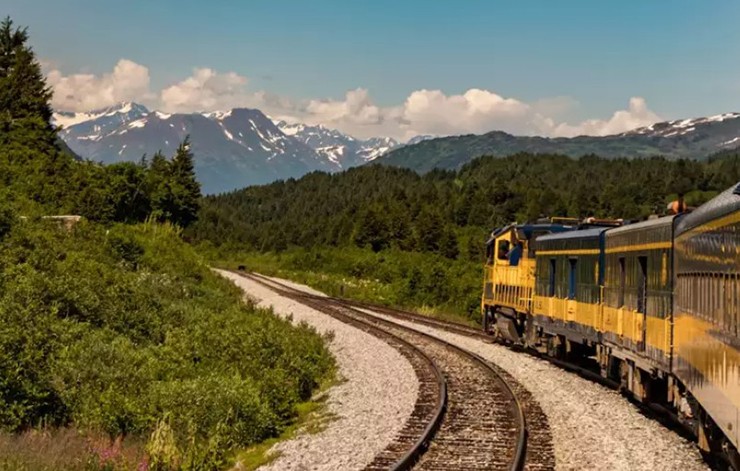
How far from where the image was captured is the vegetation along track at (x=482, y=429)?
1006 centimetres

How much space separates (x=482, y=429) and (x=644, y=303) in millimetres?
3992

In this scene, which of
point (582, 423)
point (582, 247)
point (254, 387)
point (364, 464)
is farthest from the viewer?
point (582, 247)

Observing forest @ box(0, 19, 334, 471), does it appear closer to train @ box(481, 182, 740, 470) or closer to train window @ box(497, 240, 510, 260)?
train @ box(481, 182, 740, 470)

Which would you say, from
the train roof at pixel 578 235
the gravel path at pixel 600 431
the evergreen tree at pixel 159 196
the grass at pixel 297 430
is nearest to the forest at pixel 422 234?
the evergreen tree at pixel 159 196

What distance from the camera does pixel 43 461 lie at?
877cm

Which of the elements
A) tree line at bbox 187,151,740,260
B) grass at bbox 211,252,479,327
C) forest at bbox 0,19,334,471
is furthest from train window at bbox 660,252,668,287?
tree line at bbox 187,151,740,260

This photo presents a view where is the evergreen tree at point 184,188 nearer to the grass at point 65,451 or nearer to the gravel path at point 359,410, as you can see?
the gravel path at point 359,410

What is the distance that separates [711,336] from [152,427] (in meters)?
7.70

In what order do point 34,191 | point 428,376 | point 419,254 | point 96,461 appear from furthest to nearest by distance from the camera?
point 419,254 → point 34,191 → point 428,376 → point 96,461

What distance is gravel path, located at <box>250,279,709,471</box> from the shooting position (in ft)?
33.5

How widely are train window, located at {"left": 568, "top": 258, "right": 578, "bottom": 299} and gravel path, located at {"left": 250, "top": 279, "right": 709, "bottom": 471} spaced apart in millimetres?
1952

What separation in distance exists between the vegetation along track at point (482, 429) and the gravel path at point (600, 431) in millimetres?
309

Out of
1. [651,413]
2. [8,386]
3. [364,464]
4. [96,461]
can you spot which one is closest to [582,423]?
[651,413]

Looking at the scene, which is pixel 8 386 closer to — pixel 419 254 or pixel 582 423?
pixel 582 423
